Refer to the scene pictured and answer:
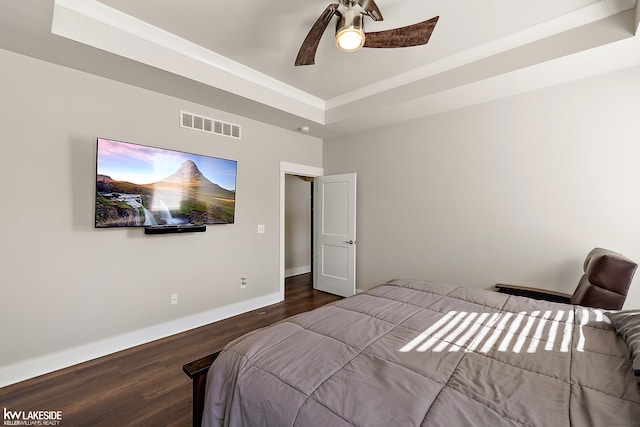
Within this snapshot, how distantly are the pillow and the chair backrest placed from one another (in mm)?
501

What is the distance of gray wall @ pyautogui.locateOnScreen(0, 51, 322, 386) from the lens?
7.50ft

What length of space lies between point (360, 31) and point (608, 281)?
2529mm

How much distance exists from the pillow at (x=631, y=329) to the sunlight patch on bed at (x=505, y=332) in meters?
0.13

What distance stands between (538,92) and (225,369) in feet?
12.2

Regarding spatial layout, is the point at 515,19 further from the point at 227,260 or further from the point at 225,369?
the point at 227,260

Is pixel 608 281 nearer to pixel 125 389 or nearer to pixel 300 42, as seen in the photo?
pixel 300 42

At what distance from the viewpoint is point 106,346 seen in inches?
106

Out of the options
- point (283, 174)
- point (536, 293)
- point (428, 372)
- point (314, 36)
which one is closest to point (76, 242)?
point (283, 174)

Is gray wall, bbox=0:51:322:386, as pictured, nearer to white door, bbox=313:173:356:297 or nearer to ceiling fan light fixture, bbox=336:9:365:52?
white door, bbox=313:173:356:297

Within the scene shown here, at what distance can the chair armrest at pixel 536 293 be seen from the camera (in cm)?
265

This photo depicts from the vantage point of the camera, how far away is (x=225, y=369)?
1.34m

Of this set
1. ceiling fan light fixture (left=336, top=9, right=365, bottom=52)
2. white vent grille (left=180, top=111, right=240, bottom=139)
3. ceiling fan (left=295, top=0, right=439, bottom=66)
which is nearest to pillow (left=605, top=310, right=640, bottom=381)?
ceiling fan (left=295, top=0, right=439, bottom=66)

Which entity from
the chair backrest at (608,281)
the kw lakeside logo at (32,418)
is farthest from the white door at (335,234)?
the kw lakeside logo at (32,418)

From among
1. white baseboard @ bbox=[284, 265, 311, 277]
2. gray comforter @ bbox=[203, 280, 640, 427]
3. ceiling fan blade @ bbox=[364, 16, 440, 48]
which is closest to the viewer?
gray comforter @ bbox=[203, 280, 640, 427]
